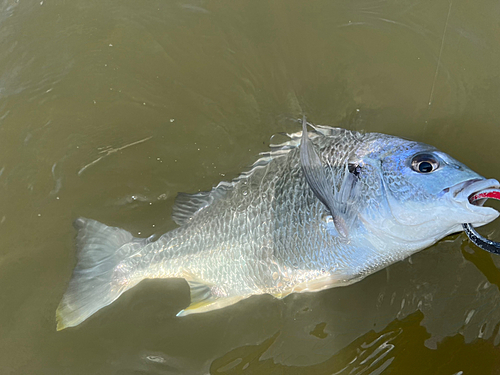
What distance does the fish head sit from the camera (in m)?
1.85

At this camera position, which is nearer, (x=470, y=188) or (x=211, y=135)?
Answer: (x=470, y=188)

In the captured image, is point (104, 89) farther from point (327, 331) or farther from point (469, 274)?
point (469, 274)

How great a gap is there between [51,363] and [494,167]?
3.65 metres

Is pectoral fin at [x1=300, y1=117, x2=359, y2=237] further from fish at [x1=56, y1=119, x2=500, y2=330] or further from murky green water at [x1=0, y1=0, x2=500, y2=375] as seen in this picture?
murky green water at [x1=0, y1=0, x2=500, y2=375]

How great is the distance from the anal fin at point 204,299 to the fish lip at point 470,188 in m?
1.46

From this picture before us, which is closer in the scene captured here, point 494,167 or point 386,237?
point 386,237

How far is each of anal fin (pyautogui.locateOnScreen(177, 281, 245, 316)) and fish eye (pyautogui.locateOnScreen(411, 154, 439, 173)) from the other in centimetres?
139

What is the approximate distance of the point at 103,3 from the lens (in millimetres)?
2896

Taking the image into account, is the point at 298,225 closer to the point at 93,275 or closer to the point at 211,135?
the point at 211,135

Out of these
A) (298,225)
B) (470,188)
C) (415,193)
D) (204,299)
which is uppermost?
(470,188)

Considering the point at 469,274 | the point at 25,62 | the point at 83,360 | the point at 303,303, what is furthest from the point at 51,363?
the point at 469,274

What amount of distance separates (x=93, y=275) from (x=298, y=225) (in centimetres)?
152

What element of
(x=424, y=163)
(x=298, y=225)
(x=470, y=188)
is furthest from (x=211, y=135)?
(x=470, y=188)

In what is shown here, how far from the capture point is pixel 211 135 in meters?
2.81
